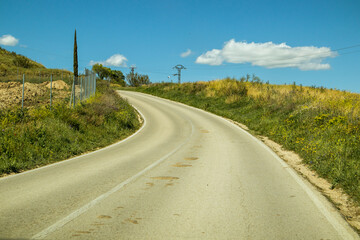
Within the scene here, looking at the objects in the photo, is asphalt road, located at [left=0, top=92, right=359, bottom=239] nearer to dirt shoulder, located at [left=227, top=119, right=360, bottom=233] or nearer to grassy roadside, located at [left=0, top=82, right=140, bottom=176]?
Result: dirt shoulder, located at [left=227, top=119, right=360, bottom=233]

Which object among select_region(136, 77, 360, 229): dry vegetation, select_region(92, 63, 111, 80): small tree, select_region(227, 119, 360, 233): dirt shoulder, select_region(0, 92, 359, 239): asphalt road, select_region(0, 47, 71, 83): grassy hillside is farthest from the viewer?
select_region(92, 63, 111, 80): small tree

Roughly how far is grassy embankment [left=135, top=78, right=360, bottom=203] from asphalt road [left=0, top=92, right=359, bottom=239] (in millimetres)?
1121

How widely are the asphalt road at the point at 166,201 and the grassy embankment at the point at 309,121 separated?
1121 mm

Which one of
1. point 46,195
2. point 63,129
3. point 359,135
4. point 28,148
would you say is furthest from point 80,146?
point 359,135

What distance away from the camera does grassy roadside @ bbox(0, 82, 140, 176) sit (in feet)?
29.2

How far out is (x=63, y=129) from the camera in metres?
12.3

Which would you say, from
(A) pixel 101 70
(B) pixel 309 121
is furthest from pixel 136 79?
(B) pixel 309 121

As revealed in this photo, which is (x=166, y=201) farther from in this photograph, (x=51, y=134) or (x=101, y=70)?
(x=101, y=70)

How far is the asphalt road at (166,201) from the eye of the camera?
159 inches

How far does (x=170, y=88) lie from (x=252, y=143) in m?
30.1

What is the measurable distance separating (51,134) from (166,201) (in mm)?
7662

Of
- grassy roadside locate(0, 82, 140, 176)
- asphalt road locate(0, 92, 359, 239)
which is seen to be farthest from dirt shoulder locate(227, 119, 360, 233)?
grassy roadside locate(0, 82, 140, 176)

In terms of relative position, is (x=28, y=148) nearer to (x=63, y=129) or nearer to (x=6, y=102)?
(x=63, y=129)

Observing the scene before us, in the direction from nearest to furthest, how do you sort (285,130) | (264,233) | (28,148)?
(264,233) < (28,148) < (285,130)
